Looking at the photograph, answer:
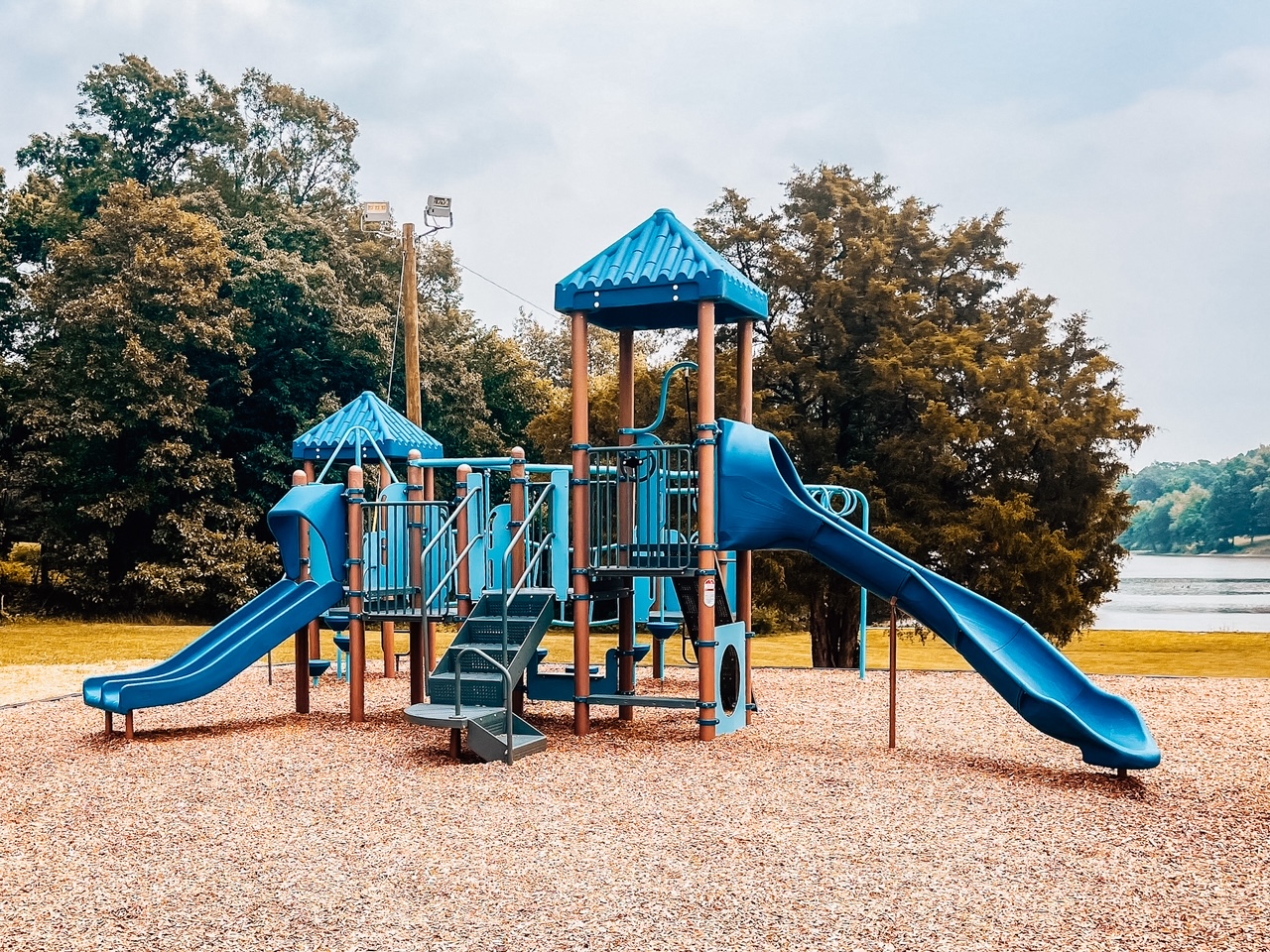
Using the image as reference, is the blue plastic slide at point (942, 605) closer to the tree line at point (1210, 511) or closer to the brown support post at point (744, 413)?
the brown support post at point (744, 413)

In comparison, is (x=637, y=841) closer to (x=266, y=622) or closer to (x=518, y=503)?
(x=518, y=503)

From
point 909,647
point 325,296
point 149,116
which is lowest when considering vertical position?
point 909,647

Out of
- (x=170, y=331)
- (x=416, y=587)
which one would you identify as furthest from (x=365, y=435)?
(x=170, y=331)

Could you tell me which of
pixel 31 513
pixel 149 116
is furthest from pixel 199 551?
pixel 149 116

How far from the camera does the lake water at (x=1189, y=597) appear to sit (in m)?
37.4

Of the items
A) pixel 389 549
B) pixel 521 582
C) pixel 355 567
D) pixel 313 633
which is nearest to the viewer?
pixel 521 582

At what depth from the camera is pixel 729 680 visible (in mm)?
9500

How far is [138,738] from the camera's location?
9672 millimetres

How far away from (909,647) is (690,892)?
885 inches

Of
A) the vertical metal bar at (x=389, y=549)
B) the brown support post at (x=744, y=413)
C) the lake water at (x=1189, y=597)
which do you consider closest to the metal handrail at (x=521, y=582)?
the vertical metal bar at (x=389, y=549)

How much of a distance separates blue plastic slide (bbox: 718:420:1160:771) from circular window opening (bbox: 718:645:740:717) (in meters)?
0.97

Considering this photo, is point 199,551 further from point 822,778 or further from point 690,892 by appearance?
point 690,892

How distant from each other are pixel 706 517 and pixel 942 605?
1.90 meters

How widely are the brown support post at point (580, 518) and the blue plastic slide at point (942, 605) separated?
1149 millimetres
